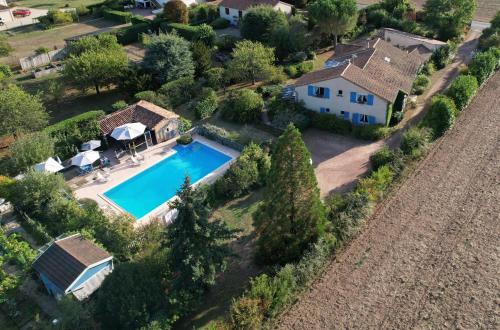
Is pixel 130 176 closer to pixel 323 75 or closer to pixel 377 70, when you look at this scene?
pixel 323 75

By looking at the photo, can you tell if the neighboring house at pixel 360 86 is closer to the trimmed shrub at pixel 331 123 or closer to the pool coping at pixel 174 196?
the trimmed shrub at pixel 331 123

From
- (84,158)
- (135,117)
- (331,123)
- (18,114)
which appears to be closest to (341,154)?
(331,123)

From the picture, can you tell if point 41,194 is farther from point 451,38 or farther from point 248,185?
point 451,38

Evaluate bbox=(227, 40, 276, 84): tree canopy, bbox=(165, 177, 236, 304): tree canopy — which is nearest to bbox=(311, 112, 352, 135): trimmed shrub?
bbox=(227, 40, 276, 84): tree canopy

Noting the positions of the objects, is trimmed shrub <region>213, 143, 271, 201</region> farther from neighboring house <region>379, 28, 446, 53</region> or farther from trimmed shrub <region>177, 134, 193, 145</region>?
neighboring house <region>379, 28, 446, 53</region>

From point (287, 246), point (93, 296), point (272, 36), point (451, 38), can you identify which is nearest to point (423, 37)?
point (451, 38)

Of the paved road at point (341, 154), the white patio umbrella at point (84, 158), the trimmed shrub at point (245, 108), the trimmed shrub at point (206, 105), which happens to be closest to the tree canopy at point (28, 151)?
the white patio umbrella at point (84, 158)
